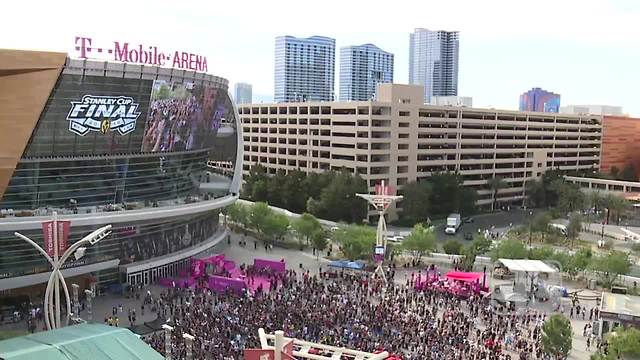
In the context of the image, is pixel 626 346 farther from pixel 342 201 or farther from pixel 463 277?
pixel 342 201

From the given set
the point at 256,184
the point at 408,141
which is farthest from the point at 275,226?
the point at 408,141

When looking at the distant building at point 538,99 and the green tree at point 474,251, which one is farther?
the distant building at point 538,99

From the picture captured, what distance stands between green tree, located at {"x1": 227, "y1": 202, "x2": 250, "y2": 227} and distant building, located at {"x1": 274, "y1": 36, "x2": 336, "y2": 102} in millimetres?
69807

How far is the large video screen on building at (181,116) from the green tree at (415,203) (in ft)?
81.3

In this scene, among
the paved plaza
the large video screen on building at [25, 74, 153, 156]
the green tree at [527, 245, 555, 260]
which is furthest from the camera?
the green tree at [527, 245, 555, 260]

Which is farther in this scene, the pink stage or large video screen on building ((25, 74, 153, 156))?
the pink stage

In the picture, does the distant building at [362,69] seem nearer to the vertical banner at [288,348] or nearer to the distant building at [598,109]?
the distant building at [598,109]

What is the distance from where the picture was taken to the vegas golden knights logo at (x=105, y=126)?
112 feet

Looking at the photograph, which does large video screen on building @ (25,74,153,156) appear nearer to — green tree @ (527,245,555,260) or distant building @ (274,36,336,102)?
green tree @ (527,245,555,260)

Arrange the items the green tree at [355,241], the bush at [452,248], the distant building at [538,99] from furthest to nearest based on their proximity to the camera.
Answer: the distant building at [538,99], the bush at [452,248], the green tree at [355,241]

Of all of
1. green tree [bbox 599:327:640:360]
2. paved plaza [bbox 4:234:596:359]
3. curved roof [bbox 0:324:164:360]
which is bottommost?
paved plaza [bbox 4:234:596:359]

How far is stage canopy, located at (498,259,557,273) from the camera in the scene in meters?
35.5

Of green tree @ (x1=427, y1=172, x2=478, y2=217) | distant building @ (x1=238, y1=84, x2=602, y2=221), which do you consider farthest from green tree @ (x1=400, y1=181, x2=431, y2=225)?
green tree @ (x1=427, y1=172, x2=478, y2=217)

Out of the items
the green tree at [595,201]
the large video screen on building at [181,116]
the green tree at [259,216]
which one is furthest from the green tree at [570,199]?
the large video screen on building at [181,116]
